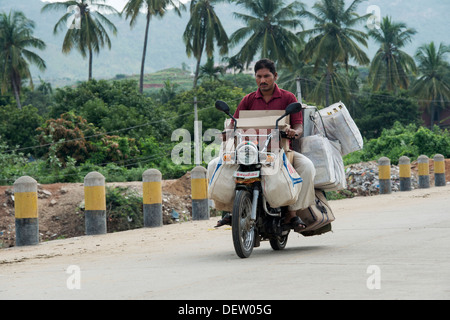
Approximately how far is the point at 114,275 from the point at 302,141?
123 inches

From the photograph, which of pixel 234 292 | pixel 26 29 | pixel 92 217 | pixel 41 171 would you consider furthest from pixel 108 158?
pixel 26 29

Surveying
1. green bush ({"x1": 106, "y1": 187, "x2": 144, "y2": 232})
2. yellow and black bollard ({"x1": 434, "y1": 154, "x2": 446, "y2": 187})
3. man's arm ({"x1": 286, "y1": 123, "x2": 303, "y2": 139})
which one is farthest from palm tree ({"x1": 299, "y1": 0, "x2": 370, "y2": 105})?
man's arm ({"x1": 286, "y1": 123, "x2": 303, "y2": 139})

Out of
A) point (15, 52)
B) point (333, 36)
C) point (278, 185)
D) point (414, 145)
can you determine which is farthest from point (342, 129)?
point (15, 52)

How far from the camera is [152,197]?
46.4 ft

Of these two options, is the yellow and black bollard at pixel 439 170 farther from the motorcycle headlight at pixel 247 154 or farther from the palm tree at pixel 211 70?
the palm tree at pixel 211 70

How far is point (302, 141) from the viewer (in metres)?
8.67

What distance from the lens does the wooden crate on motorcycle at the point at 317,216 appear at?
330 inches

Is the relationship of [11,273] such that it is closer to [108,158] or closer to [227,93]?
[108,158]

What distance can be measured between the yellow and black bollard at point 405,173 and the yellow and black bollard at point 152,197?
12.6m

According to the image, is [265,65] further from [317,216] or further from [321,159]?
[317,216]

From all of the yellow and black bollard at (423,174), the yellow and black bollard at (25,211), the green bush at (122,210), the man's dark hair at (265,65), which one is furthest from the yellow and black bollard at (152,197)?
the yellow and black bollard at (423,174)

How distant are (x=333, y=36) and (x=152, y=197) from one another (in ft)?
154

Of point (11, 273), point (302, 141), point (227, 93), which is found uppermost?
point (227, 93)

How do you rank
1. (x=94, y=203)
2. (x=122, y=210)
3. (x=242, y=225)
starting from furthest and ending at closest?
(x=122, y=210) < (x=94, y=203) < (x=242, y=225)
